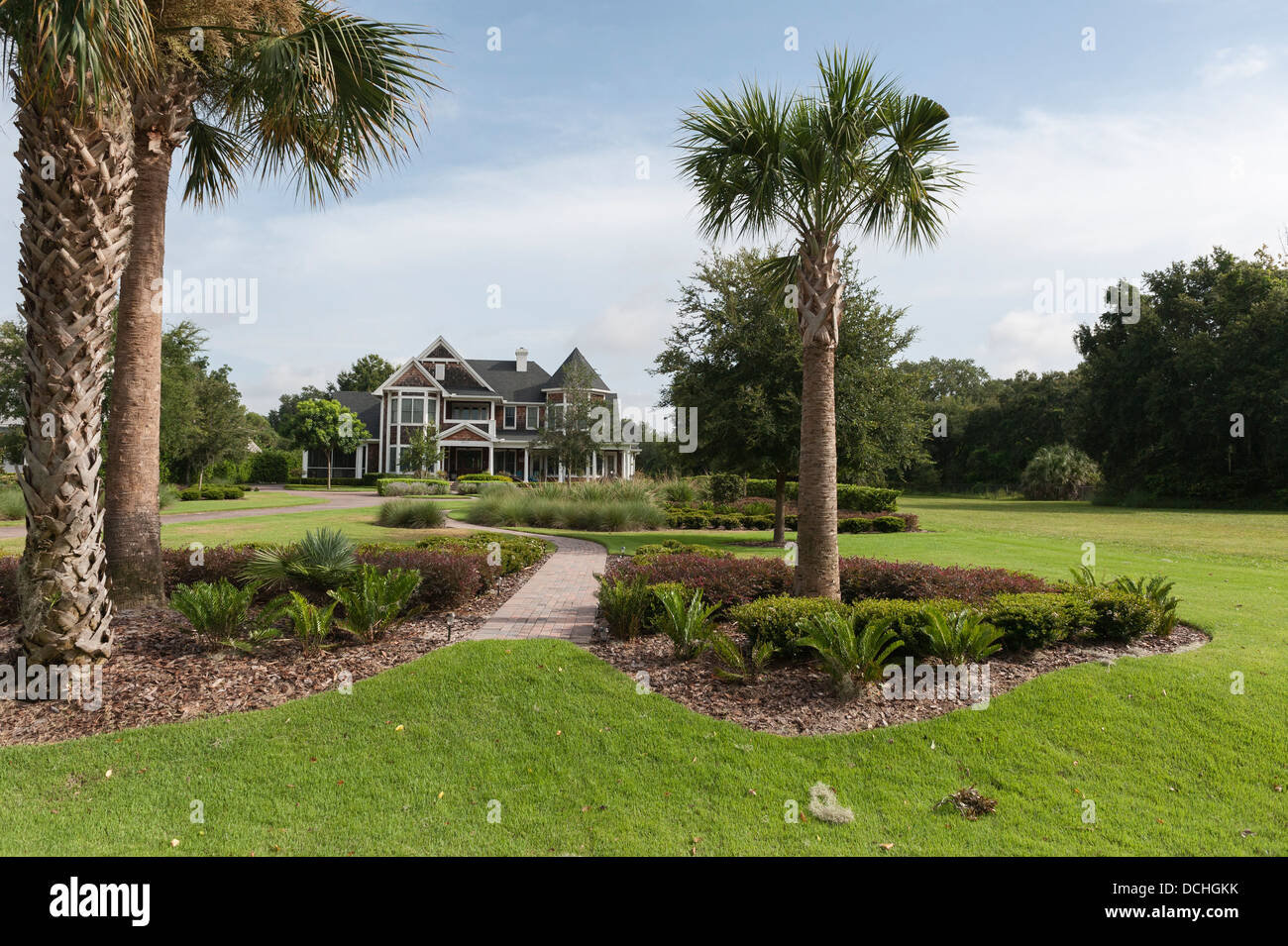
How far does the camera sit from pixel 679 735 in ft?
16.9

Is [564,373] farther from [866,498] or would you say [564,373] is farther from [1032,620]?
[1032,620]

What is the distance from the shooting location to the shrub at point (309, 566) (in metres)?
8.39

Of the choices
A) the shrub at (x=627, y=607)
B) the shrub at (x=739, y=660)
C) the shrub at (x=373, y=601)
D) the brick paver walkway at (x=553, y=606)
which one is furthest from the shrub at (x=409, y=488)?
the shrub at (x=739, y=660)

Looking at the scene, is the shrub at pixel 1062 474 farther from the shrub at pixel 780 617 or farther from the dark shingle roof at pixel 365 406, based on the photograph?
the shrub at pixel 780 617

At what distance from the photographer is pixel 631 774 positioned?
471 cm

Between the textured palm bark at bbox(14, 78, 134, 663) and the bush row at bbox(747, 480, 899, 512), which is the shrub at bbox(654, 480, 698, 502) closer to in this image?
the bush row at bbox(747, 480, 899, 512)

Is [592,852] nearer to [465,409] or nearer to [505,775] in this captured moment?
[505,775]

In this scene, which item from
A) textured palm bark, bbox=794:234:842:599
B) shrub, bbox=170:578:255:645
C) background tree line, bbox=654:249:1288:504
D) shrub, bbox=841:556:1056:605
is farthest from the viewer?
background tree line, bbox=654:249:1288:504

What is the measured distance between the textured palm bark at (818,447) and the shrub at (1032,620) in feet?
5.00

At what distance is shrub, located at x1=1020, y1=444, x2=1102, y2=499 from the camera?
45.5 m

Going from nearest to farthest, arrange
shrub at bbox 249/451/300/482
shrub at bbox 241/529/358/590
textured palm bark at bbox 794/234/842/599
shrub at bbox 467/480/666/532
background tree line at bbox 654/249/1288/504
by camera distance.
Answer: textured palm bark at bbox 794/234/842/599 < shrub at bbox 241/529/358/590 < background tree line at bbox 654/249/1288/504 < shrub at bbox 467/480/666/532 < shrub at bbox 249/451/300/482

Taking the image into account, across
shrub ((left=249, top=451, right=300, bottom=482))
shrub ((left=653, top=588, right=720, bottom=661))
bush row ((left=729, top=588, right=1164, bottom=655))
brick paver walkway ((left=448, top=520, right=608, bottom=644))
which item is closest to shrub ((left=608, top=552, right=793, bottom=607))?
shrub ((left=653, top=588, right=720, bottom=661))

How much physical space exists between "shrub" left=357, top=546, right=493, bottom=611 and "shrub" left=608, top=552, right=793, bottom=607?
1.77m
